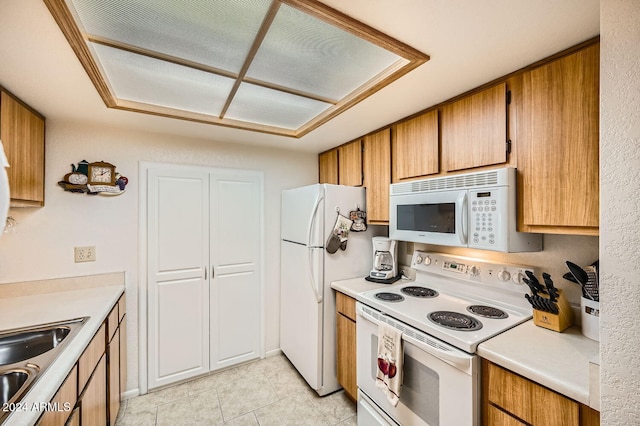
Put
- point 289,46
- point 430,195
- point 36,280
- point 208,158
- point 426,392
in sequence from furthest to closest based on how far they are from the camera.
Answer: point 208,158, point 36,280, point 430,195, point 426,392, point 289,46

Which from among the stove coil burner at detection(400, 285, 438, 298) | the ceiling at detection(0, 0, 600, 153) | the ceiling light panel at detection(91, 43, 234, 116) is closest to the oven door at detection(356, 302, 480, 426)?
the stove coil burner at detection(400, 285, 438, 298)

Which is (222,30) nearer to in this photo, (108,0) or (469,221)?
(108,0)

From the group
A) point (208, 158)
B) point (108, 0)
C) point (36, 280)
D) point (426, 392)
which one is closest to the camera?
point (108, 0)

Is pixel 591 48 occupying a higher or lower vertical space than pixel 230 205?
higher

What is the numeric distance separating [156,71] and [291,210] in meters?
1.50

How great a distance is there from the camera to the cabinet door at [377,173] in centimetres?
211

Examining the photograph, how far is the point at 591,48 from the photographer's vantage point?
1090 mm

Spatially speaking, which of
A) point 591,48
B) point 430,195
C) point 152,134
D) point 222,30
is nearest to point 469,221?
point 430,195

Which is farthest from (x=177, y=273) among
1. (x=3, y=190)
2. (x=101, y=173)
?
(x=3, y=190)

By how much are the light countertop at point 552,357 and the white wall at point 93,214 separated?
2.39 metres

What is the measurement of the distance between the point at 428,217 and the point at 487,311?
2.07 ft

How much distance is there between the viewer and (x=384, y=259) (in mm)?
2277

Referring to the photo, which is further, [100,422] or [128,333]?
[128,333]

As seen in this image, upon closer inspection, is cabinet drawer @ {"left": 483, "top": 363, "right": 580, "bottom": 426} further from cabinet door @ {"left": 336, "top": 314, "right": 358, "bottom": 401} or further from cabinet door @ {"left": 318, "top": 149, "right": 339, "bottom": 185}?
cabinet door @ {"left": 318, "top": 149, "right": 339, "bottom": 185}
